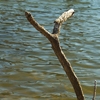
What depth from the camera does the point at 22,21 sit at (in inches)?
356

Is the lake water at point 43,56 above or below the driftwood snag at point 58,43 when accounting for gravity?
below

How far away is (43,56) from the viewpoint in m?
6.13

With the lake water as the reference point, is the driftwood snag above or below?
above

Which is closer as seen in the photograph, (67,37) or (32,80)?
(32,80)

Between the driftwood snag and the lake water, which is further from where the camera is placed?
the lake water

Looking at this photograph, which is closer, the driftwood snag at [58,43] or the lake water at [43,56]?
the driftwood snag at [58,43]

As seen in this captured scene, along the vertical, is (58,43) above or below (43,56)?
above

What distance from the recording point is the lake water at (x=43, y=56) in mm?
4641

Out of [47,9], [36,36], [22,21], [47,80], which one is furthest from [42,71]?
[47,9]

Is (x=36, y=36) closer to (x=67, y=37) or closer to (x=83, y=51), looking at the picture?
(x=67, y=37)

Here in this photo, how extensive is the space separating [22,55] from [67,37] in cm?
176

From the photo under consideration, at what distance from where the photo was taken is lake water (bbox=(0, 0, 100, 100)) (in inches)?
183

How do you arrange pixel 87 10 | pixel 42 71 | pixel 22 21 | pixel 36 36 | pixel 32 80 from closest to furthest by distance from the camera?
1. pixel 32 80
2. pixel 42 71
3. pixel 36 36
4. pixel 22 21
5. pixel 87 10

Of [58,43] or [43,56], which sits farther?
[43,56]
